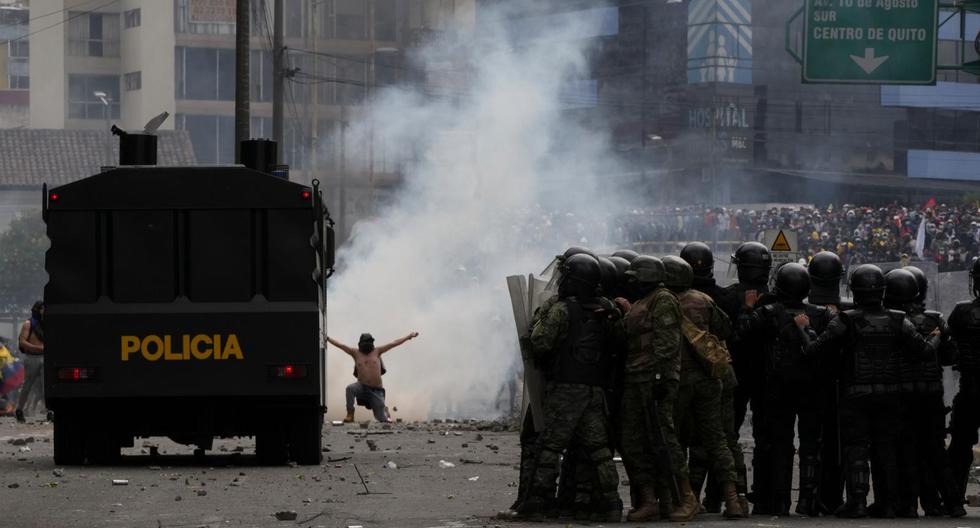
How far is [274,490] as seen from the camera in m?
11.7

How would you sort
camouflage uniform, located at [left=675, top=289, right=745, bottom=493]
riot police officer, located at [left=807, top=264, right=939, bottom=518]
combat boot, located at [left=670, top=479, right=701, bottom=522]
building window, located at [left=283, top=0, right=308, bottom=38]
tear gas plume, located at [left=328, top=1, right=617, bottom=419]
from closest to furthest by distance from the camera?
1. combat boot, located at [left=670, top=479, right=701, bottom=522]
2. camouflage uniform, located at [left=675, top=289, right=745, bottom=493]
3. riot police officer, located at [left=807, top=264, right=939, bottom=518]
4. tear gas plume, located at [left=328, top=1, right=617, bottom=419]
5. building window, located at [left=283, top=0, right=308, bottom=38]

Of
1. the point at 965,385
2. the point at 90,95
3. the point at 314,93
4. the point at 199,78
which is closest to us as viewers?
the point at 965,385

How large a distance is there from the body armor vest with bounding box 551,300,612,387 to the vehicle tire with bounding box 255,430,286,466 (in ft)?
14.9

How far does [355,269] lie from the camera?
32969mm

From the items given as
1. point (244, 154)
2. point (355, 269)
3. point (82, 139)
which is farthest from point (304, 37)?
point (244, 154)

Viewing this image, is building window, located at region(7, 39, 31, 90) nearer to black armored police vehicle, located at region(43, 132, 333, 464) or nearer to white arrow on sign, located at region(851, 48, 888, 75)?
white arrow on sign, located at region(851, 48, 888, 75)

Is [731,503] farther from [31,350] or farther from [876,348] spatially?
[31,350]

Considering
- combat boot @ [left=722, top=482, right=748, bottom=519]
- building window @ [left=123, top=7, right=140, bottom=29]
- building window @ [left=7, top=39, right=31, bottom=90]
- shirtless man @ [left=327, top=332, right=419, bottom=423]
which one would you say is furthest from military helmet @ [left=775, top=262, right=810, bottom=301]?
building window @ [left=7, top=39, right=31, bottom=90]

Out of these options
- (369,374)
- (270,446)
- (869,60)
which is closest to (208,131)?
(369,374)

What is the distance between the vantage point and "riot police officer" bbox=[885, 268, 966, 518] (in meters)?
10.3

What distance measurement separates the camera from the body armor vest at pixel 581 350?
980 cm

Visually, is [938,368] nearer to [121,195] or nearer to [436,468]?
[436,468]

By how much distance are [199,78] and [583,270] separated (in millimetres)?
55022

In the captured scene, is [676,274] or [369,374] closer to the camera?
[676,274]
